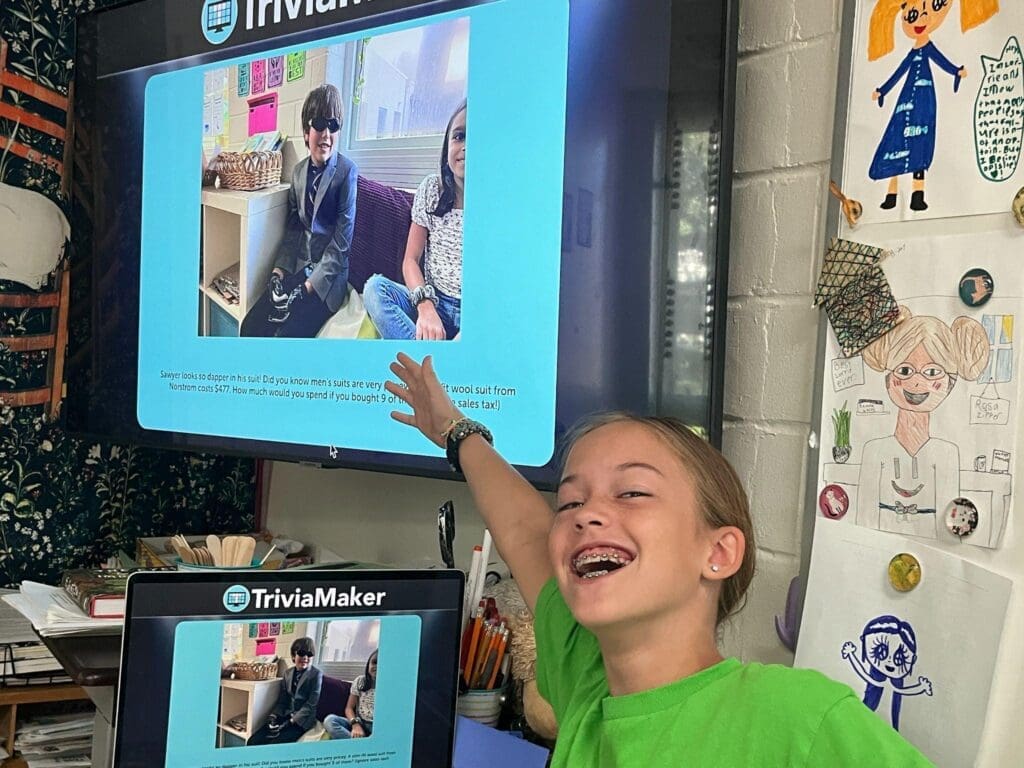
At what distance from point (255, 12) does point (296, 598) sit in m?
1.12

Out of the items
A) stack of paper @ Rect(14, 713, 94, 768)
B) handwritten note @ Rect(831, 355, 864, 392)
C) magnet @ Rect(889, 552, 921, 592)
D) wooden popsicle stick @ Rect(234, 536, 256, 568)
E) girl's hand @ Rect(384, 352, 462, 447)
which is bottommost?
stack of paper @ Rect(14, 713, 94, 768)

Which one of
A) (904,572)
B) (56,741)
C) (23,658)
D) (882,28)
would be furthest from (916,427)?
(56,741)

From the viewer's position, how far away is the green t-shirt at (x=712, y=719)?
760mm

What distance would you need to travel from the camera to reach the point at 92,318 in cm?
213

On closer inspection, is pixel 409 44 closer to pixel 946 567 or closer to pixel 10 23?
pixel 946 567

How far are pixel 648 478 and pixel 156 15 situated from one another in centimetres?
155

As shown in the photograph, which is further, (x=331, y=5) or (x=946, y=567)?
(x=331, y=5)

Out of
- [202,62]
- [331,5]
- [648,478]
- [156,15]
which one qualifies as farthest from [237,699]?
[156,15]

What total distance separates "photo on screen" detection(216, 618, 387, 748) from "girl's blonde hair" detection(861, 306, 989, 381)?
25.2 inches

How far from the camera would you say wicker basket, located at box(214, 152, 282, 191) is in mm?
1826

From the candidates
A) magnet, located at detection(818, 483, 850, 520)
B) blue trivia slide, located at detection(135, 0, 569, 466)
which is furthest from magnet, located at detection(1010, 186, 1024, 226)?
blue trivia slide, located at detection(135, 0, 569, 466)

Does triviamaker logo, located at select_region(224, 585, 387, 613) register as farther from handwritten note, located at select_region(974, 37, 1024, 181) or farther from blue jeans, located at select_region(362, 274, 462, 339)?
handwritten note, located at select_region(974, 37, 1024, 181)

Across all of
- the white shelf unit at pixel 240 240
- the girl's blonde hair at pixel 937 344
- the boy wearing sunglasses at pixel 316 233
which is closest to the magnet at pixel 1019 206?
the girl's blonde hair at pixel 937 344

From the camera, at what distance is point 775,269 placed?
1.26 meters
